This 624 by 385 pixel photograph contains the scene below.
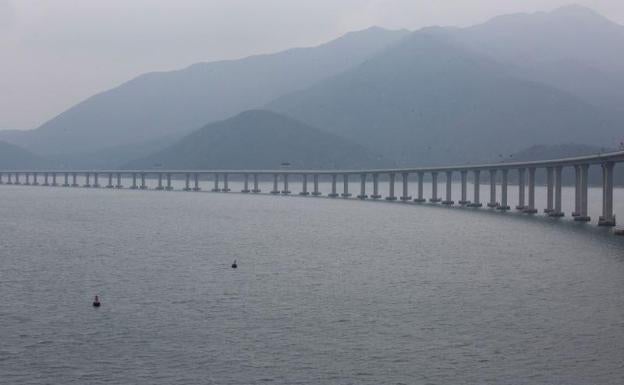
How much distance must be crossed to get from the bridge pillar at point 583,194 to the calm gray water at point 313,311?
2706 centimetres

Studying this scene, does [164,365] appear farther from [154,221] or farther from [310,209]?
[310,209]

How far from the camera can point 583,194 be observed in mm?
116500

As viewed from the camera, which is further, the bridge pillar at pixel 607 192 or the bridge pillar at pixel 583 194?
the bridge pillar at pixel 583 194

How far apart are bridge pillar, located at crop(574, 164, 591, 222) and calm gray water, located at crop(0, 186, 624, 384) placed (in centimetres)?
2706

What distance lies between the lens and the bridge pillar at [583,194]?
11288cm

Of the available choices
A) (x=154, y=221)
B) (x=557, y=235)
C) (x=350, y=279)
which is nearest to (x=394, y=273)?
(x=350, y=279)

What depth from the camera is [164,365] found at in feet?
110

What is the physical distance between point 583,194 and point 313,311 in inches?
3099

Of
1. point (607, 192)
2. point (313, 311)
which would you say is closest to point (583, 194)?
point (607, 192)

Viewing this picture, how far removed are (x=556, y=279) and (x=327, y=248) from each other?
26.1 m

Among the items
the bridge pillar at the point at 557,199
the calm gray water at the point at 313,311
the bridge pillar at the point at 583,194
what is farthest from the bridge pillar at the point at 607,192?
the bridge pillar at the point at 557,199

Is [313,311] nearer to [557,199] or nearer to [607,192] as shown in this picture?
[607,192]

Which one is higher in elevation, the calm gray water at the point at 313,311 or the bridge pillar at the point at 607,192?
the bridge pillar at the point at 607,192

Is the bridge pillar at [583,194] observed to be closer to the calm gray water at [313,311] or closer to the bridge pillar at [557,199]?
the bridge pillar at [557,199]
